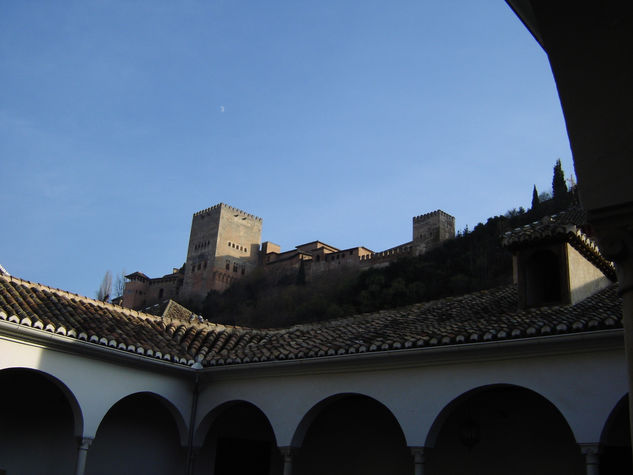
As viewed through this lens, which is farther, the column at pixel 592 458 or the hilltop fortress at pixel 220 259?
the hilltop fortress at pixel 220 259

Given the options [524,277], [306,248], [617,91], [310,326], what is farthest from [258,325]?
[617,91]

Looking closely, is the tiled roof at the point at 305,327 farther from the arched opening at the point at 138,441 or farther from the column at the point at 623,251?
the column at the point at 623,251

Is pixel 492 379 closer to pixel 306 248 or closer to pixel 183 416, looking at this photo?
pixel 183 416

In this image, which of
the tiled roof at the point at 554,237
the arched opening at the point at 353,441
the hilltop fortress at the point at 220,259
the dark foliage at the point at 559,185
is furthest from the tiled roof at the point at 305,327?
the hilltop fortress at the point at 220,259

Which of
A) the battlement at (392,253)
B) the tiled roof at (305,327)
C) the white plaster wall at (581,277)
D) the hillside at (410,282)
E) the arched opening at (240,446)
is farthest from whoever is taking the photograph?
the battlement at (392,253)

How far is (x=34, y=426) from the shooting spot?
10.7 meters

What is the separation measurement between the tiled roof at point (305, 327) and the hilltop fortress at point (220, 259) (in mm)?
50501

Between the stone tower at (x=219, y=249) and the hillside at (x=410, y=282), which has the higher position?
the stone tower at (x=219, y=249)

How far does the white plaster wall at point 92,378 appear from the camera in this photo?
9.05 metres

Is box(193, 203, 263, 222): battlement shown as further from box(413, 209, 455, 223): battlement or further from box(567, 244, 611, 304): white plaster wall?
box(567, 244, 611, 304): white plaster wall

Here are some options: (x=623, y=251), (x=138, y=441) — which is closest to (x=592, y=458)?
(x=623, y=251)

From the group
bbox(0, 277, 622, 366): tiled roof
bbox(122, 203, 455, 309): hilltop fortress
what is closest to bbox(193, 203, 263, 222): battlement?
bbox(122, 203, 455, 309): hilltop fortress

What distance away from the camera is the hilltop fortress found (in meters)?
68.3

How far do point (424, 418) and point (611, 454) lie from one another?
2550 mm
